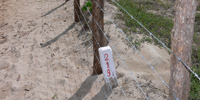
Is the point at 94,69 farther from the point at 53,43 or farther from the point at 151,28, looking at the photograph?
the point at 151,28

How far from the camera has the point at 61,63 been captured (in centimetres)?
382

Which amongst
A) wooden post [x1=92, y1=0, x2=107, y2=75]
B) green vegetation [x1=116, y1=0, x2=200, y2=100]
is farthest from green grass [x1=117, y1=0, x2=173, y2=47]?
wooden post [x1=92, y1=0, x2=107, y2=75]

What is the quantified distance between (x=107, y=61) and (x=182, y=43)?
141cm

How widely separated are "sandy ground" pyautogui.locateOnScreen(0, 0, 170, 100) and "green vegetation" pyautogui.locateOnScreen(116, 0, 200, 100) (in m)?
0.40

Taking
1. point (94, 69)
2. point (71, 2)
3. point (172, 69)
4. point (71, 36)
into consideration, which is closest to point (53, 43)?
point (71, 36)

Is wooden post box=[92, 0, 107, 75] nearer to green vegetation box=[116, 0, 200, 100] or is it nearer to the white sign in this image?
the white sign

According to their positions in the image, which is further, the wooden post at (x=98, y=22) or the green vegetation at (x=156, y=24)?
the green vegetation at (x=156, y=24)

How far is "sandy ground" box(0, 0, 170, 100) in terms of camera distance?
3080 millimetres

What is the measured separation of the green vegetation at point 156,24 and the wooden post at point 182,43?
1.45 metres

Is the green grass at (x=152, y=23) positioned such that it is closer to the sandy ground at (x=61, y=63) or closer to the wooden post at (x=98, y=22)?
the sandy ground at (x=61, y=63)

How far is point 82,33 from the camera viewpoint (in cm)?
466

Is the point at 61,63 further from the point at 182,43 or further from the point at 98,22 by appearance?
the point at 182,43

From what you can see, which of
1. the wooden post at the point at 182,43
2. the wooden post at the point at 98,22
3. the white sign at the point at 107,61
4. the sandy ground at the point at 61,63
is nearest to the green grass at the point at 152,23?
the sandy ground at the point at 61,63

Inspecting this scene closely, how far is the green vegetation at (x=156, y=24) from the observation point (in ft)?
11.9
